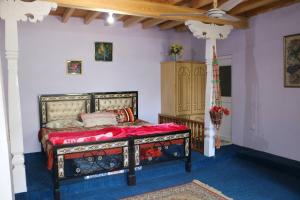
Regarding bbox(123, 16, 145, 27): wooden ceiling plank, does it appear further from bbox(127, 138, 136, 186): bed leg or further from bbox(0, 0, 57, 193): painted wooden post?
bbox(127, 138, 136, 186): bed leg

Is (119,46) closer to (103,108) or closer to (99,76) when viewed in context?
(99,76)

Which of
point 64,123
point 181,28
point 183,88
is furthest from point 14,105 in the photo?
point 181,28

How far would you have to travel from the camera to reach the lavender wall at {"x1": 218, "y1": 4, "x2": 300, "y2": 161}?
14.4 ft

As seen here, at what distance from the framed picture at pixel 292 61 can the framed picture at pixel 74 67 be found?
3.99 m

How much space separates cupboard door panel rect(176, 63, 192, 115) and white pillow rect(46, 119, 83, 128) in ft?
7.44

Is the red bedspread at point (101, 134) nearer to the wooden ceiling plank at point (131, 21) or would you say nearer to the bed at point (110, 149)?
the bed at point (110, 149)

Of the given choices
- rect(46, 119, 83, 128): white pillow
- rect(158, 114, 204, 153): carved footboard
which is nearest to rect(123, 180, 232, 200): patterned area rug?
rect(158, 114, 204, 153): carved footboard

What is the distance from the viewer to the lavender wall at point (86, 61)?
15.7 feet

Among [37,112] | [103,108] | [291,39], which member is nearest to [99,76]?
[103,108]

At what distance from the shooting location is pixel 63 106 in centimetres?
510

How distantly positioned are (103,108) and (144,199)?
8.64 ft

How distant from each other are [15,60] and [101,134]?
1463mm

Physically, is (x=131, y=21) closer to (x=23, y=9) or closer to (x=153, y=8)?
(x=153, y=8)

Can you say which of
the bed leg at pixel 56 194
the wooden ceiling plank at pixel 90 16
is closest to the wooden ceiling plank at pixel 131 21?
the wooden ceiling plank at pixel 90 16
